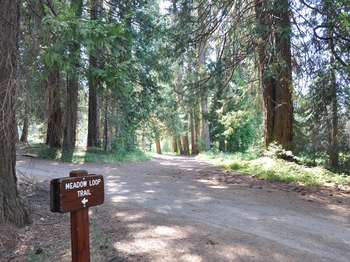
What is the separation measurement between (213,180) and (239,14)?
4.67 metres

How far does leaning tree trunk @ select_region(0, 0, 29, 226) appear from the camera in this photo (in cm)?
436

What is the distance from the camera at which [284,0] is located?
285 inches

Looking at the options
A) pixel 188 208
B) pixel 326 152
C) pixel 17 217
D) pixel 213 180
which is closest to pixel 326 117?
pixel 326 152

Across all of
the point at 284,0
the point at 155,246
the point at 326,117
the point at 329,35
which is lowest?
the point at 155,246

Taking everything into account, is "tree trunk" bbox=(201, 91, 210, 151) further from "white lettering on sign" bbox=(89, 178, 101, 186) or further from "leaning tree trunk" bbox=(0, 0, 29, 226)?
"white lettering on sign" bbox=(89, 178, 101, 186)

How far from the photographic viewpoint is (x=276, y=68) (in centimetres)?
829

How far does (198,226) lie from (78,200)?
243 cm

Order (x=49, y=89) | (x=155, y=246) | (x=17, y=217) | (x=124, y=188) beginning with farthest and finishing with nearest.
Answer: (x=124, y=188) < (x=49, y=89) < (x=17, y=217) < (x=155, y=246)

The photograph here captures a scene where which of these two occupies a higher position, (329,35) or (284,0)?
(284,0)

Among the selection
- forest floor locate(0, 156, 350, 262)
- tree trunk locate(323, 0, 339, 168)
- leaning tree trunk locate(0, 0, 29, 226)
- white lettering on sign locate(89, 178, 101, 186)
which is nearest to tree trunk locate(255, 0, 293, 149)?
tree trunk locate(323, 0, 339, 168)

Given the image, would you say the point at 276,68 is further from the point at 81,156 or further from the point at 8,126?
the point at 81,156

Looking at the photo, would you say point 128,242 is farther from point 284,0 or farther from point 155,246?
point 284,0

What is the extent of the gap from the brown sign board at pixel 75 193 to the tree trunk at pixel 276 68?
5.71 meters

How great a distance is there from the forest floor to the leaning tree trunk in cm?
26
